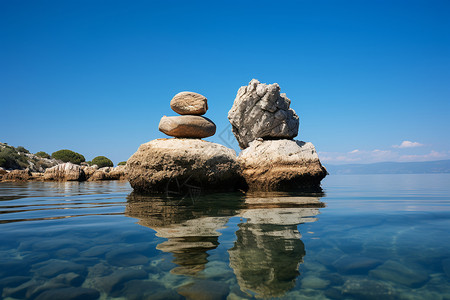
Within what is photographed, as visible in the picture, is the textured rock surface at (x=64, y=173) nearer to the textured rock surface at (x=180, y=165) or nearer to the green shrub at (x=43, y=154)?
the textured rock surface at (x=180, y=165)

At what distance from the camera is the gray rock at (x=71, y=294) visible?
1.62 metres

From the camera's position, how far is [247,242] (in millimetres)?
2600

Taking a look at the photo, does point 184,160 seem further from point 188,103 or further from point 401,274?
point 401,274

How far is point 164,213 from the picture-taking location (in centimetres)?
434

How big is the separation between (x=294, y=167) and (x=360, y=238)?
6.16 metres

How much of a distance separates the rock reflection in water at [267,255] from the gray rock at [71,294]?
0.87m

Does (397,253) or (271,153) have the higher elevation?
(271,153)

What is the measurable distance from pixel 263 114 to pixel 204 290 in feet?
29.9

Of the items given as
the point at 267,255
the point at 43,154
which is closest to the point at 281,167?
the point at 267,255

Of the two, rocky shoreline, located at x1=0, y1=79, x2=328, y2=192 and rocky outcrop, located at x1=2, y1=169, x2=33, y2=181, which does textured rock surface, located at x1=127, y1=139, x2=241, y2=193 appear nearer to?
rocky shoreline, located at x1=0, y1=79, x2=328, y2=192

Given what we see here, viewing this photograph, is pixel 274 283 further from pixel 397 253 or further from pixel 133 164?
pixel 133 164

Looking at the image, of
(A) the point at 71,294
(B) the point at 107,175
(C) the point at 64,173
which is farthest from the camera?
(B) the point at 107,175

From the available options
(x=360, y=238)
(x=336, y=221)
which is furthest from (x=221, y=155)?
(x=360, y=238)

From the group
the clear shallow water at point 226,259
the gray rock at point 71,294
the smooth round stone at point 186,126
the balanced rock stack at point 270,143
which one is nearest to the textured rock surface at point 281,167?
the balanced rock stack at point 270,143
